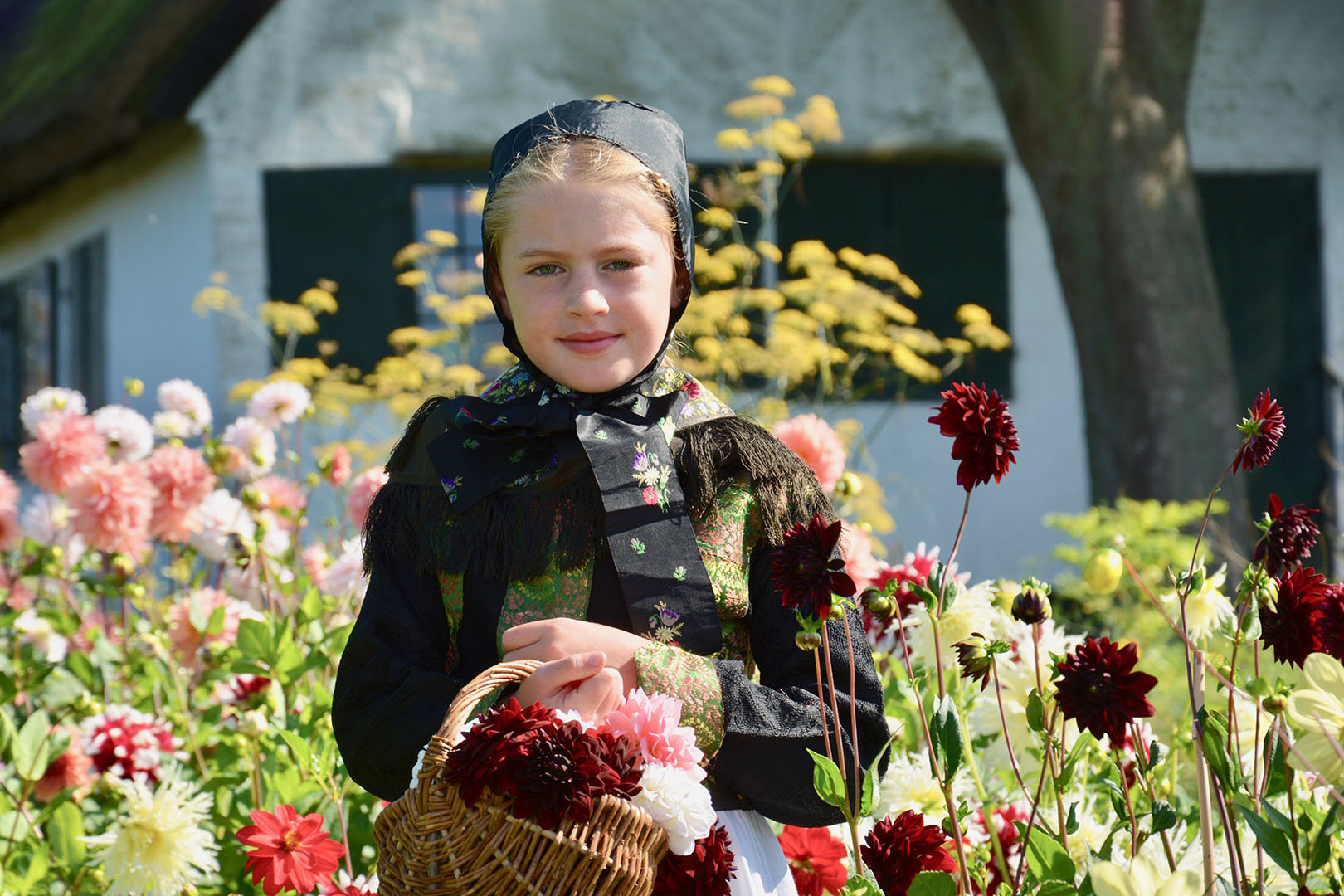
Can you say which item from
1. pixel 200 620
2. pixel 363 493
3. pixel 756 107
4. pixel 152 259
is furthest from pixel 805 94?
pixel 200 620

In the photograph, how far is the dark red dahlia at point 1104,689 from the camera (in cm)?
93

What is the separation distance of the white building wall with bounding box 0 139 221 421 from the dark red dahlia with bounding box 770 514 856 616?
5383 millimetres

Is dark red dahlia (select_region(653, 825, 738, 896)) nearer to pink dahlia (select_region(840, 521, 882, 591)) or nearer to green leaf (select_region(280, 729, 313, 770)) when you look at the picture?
green leaf (select_region(280, 729, 313, 770))

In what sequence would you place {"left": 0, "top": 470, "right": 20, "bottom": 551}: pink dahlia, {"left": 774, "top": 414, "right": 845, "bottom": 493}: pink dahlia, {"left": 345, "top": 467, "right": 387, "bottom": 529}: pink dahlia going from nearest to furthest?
{"left": 774, "top": 414, "right": 845, "bottom": 493}: pink dahlia
{"left": 345, "top": 467, "right": 387, "bottom": 529}: pink dahlia
{"left": 0, "top": 470, "right": 20, "bottom": 551}: pink dahlia

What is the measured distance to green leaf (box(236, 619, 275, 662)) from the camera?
1.80m

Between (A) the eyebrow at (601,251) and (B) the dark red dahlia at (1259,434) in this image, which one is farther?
(A) the eyebrow at (601,251)

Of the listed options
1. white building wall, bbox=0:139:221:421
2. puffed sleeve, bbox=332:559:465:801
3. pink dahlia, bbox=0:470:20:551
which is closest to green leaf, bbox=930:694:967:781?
puffed sleeve, bbox=332:559:465:801

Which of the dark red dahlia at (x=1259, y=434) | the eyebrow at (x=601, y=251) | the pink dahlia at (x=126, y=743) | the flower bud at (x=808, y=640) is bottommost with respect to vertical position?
the pink dahlia at (x=126, y=743)

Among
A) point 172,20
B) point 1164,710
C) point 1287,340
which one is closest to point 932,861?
point 1164,710

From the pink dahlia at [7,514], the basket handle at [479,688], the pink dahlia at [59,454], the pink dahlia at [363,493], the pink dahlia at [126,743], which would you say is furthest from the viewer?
the pink dahlia at [7,514]

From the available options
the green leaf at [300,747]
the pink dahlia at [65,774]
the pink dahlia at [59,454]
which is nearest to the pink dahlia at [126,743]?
the pink dahlia at [65,774]

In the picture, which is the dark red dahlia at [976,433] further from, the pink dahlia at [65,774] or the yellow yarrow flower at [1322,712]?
the pink dahlia at [65,774]

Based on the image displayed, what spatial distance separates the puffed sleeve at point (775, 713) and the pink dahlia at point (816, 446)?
701 millimetres

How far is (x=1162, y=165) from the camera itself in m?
5.15
